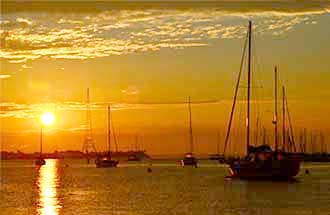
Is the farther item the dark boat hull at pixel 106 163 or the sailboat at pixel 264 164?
the dark boat hull at pixel 106 163

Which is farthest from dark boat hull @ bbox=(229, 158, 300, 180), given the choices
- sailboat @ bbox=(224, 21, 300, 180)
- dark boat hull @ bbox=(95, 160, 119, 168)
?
dark boat hull @ bbox=(95, 160, 119, 168)

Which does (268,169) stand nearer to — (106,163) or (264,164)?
(264,164)

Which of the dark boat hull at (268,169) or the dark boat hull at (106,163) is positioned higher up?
the dark boat hull at (268,169)

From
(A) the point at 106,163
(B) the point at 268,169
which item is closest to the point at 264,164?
(B) the point at 268,169

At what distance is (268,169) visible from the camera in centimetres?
6950

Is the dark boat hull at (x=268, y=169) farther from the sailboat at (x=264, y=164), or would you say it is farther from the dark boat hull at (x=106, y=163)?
the dark boat hull at (x=106, y=163)

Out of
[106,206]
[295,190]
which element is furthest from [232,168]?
[106,206]

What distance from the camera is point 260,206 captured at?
49.5 m

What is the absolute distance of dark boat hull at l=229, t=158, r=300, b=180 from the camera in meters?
69.7

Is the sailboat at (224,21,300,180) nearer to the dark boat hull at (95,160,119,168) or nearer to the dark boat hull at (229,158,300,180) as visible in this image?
the dark boat hull at (229,158,300,180)

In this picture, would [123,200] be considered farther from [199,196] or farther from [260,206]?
[260,206]

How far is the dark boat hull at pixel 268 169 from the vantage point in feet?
229

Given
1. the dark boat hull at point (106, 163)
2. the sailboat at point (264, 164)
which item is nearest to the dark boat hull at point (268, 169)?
the sailboat at point (264, 164)

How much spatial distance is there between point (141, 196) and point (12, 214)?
1766 centimetres
